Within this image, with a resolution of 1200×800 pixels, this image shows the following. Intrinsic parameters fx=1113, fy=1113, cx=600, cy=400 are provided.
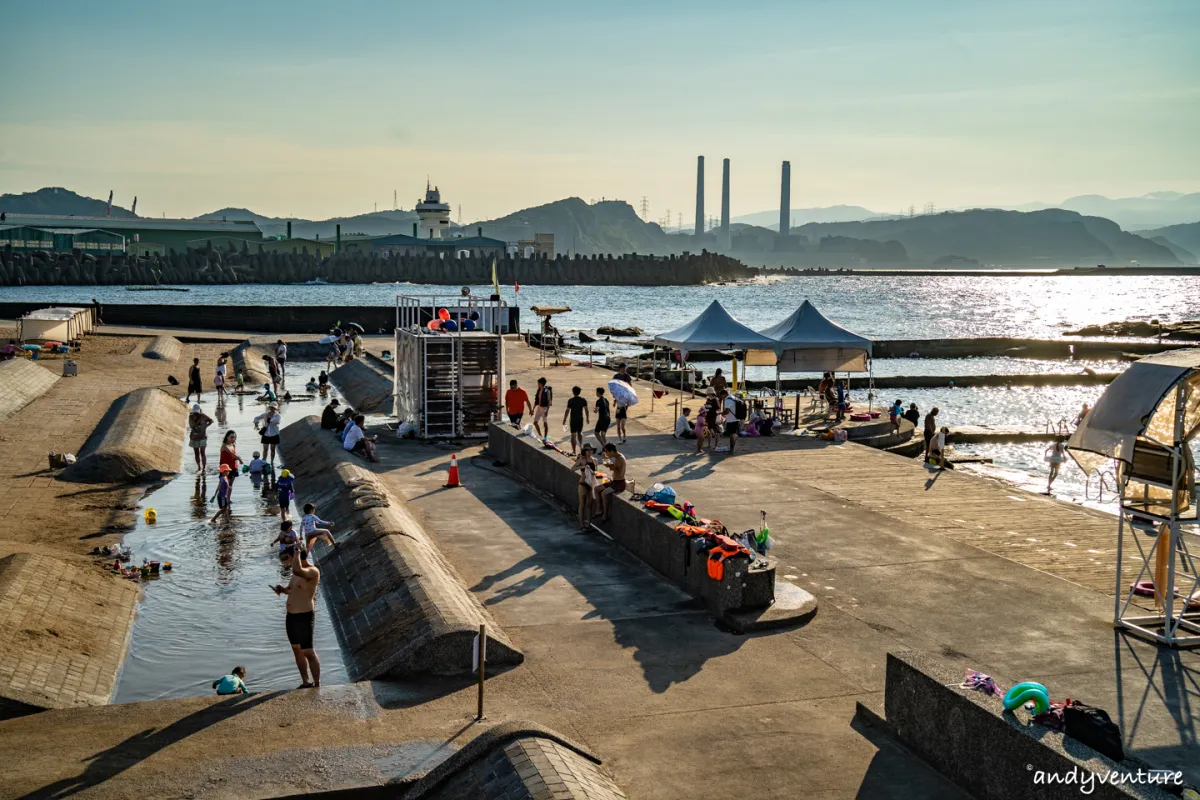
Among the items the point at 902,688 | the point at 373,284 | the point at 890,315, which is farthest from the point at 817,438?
the point at 373,284

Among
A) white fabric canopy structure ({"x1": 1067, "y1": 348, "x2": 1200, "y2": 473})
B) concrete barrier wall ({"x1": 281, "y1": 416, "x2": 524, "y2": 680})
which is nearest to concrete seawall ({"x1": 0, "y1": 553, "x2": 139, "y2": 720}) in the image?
concrete barrier wall ({"x1": 281, "y1": 416, "x2": 524, "y2": 680})

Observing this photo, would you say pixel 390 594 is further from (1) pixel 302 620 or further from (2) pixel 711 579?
(2) pixel 711 579

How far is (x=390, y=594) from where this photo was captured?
13.8m

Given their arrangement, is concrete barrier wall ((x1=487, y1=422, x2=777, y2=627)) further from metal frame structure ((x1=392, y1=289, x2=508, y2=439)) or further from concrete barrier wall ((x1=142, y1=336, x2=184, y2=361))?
concrete barrier wall ((x1=142, y1=336, x2=184, y2=361))

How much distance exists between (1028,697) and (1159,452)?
210 inches

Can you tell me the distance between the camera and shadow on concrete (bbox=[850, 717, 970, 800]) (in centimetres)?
881

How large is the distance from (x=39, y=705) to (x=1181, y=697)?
1104 cm

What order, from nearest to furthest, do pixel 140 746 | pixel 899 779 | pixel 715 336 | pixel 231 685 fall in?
pixel 899 779 → pixel 140 746 → pixel 231 685 → pixel 715 336

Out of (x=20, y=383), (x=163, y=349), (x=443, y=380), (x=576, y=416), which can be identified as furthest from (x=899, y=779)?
(x=163, y=349)

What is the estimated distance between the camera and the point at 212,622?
14703mm

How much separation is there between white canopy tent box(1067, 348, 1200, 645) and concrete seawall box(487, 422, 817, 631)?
3.72 metres

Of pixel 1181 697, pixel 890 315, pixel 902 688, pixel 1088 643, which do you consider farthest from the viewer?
pixel 890 315

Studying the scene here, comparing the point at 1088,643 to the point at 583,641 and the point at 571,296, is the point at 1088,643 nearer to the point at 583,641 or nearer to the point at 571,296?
the point at 583,641

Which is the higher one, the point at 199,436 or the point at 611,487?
the point at 611,487
